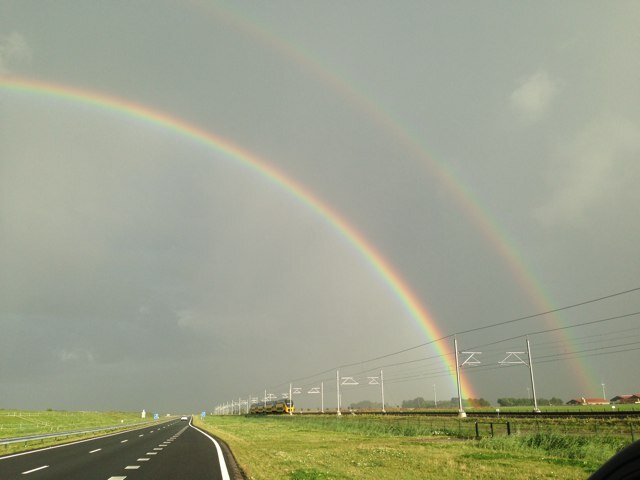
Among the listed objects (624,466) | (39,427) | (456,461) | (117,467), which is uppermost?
(624,466)

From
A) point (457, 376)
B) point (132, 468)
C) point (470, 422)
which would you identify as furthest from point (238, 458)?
point (457, 376)

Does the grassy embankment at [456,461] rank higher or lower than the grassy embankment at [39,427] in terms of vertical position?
higher

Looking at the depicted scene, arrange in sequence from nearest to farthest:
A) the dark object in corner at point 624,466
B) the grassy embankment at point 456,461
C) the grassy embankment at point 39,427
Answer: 1. the dark object in corner at point 624,466
2. the grassy embankment at point 456,461
3. the grassy embankment at point 39,427

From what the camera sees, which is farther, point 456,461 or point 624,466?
point 456,461

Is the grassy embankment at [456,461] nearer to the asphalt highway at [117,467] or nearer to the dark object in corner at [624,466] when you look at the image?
the asphalt highway at [117,467]

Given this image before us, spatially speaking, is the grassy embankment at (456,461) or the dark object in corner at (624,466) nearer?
the dark object in corner at (624,466)

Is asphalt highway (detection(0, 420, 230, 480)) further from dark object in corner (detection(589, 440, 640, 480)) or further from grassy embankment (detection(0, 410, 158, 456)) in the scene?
dark object in corner (detection(589, 440, 640, 480))

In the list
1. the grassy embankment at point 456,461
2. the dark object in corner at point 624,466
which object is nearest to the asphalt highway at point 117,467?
the grassy embankment at point 456,461

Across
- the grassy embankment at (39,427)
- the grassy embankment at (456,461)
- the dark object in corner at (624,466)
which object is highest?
the dark object in corner at (624,466)

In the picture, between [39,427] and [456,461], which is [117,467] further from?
[39,427]

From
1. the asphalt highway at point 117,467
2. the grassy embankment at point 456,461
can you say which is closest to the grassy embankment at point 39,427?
the asphalt highway at point 117,467

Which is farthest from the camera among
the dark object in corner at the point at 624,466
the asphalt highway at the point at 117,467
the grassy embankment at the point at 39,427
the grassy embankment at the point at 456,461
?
the grassy embankment at the point at 39,427

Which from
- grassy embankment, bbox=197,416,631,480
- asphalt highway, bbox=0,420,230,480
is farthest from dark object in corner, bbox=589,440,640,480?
asphalt highway, bbox=0,420,230,480

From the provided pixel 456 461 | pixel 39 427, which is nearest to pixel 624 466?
pixel 456 461
